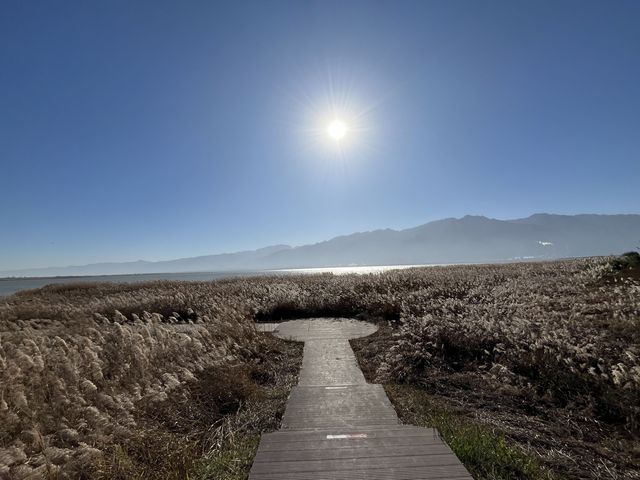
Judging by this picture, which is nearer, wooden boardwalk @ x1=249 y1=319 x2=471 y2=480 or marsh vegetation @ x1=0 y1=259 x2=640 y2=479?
wooden boardwalk @ x1=249 y1=319 x2=471 y2=480

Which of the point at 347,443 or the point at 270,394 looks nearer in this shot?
the point at 347,443

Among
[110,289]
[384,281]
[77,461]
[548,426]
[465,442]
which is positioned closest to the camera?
[77,461]

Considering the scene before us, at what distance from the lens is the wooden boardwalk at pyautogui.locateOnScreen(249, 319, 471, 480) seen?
3285mm

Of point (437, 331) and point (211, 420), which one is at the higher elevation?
point (437, 331)

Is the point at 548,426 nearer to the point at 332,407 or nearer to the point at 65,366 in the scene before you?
the point at 332,407

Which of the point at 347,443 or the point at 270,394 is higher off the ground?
the point at 347,443

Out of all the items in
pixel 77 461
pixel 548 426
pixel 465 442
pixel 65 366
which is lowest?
pixel 548 426

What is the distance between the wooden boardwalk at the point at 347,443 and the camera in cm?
329

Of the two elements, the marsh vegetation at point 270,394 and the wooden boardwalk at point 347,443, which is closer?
the wooden boardwalk at point 347,443

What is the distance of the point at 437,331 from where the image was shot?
27.6ft

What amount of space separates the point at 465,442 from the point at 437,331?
4.60m

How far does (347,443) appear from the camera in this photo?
3.85 metres

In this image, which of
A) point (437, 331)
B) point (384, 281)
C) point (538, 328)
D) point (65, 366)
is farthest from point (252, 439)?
point (384, 281)

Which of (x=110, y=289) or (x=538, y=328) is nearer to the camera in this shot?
(x=538, y=328)
